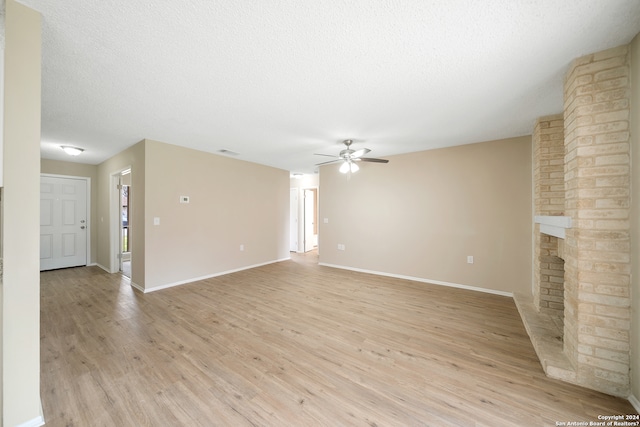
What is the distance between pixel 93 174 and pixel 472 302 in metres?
8.27

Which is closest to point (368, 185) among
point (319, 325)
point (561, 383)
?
point (319, 325)

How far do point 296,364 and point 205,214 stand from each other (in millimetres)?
3360

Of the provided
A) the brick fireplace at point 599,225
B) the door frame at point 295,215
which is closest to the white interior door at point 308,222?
the door frame at point 295,215

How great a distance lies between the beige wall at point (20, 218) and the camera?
123cm

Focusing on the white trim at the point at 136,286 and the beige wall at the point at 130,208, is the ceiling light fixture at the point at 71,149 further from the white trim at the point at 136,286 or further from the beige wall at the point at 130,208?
the white trim at the point at 136,286

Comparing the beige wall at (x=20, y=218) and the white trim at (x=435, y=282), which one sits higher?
the beige wall at (x=20, y=218)

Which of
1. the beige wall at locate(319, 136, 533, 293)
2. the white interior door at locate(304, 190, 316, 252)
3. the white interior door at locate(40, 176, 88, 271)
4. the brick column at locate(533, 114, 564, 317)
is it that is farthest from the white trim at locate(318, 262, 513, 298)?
the white interior door at locate(40, 176, 88, 271)

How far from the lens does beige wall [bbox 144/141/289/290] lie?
145 inches

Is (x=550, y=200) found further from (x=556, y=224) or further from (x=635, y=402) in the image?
(x=635, y=402)

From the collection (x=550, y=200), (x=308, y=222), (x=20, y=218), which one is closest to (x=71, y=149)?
(x=20, y=218)

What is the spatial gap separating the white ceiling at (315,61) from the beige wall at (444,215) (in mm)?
838

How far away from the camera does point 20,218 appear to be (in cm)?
126

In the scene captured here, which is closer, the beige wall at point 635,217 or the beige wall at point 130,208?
the beige wall at point 635,217

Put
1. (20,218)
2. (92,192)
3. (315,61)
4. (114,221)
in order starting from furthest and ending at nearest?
(92,192) < (114,221) < (315,61) < (20,218)
